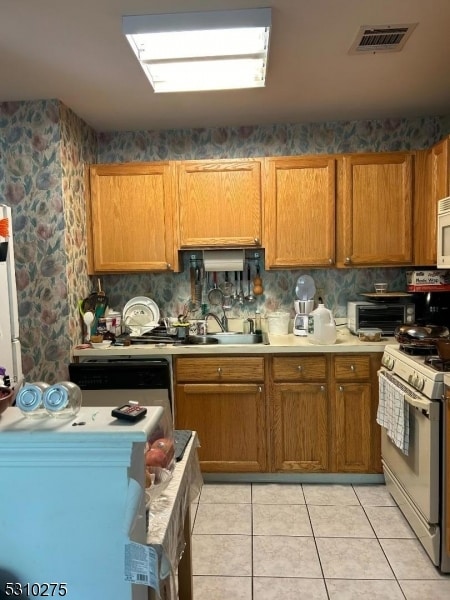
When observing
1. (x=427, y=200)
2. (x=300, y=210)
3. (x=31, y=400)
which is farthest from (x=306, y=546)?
(x=427, y=200)

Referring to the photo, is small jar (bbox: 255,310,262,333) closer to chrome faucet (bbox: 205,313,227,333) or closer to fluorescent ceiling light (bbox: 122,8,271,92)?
chrome faucet (bbox: 205,313,227,333)

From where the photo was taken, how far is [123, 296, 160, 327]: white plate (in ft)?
11.7

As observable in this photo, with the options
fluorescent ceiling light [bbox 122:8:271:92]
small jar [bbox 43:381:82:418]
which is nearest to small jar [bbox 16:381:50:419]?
small jar [bbox 43:381:82:418]

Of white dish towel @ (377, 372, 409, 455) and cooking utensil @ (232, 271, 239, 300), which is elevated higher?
cooking utensil @ (232, 271, 239, 300)

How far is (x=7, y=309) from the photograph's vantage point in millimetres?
2396

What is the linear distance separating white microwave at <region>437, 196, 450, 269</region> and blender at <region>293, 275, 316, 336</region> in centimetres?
97

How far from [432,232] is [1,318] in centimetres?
266

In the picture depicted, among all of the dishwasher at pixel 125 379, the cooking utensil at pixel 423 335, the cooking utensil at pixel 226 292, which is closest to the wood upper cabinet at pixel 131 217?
the cooking utensil at pixel 226 292

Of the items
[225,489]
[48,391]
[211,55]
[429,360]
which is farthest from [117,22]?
[225,489]

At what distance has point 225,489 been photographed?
10.1 feet

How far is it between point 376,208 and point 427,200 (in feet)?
1.10

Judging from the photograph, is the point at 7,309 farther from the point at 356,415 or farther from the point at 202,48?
the point at 356,415

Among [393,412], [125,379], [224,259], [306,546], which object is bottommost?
[306,546]

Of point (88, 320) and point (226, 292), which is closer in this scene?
point (88, 320)
